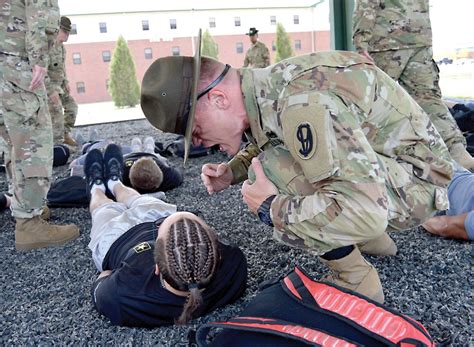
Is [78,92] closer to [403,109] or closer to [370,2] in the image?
[370,2]

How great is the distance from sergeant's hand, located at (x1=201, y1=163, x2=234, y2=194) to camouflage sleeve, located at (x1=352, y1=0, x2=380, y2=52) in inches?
79.4

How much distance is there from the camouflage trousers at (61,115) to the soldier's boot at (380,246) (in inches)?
157

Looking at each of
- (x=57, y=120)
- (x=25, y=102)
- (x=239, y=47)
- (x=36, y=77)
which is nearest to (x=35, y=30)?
(x=36, y=77)

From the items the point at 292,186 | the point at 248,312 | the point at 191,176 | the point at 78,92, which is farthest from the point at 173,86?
the point at 78,92

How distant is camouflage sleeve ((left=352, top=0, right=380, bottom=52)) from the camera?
3.34 m

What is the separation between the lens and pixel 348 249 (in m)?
1.47

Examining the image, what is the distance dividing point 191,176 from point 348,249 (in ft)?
8.02

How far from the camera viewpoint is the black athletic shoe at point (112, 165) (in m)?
2.81

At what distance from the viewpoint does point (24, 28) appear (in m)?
2.31

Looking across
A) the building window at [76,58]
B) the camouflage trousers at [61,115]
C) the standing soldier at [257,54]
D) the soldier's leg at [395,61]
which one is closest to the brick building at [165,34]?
the building window at [76,58]

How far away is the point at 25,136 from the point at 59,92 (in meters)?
3.33

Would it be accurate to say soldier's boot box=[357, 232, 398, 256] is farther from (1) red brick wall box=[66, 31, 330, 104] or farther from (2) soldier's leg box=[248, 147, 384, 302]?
(1) red brick wall box=[66, 31, 330, 104]

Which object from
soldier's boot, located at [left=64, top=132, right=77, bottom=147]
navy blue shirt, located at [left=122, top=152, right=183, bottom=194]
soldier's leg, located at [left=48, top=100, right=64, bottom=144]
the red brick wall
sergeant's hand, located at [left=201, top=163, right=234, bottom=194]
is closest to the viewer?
sergeant's hand, located at [left=201, top=163, right=234, bottom=194]

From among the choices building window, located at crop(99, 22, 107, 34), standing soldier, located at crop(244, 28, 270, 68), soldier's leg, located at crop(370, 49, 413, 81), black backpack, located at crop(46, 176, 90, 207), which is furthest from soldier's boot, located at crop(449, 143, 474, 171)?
building window, located at crop(99, 22, 107, 34)
